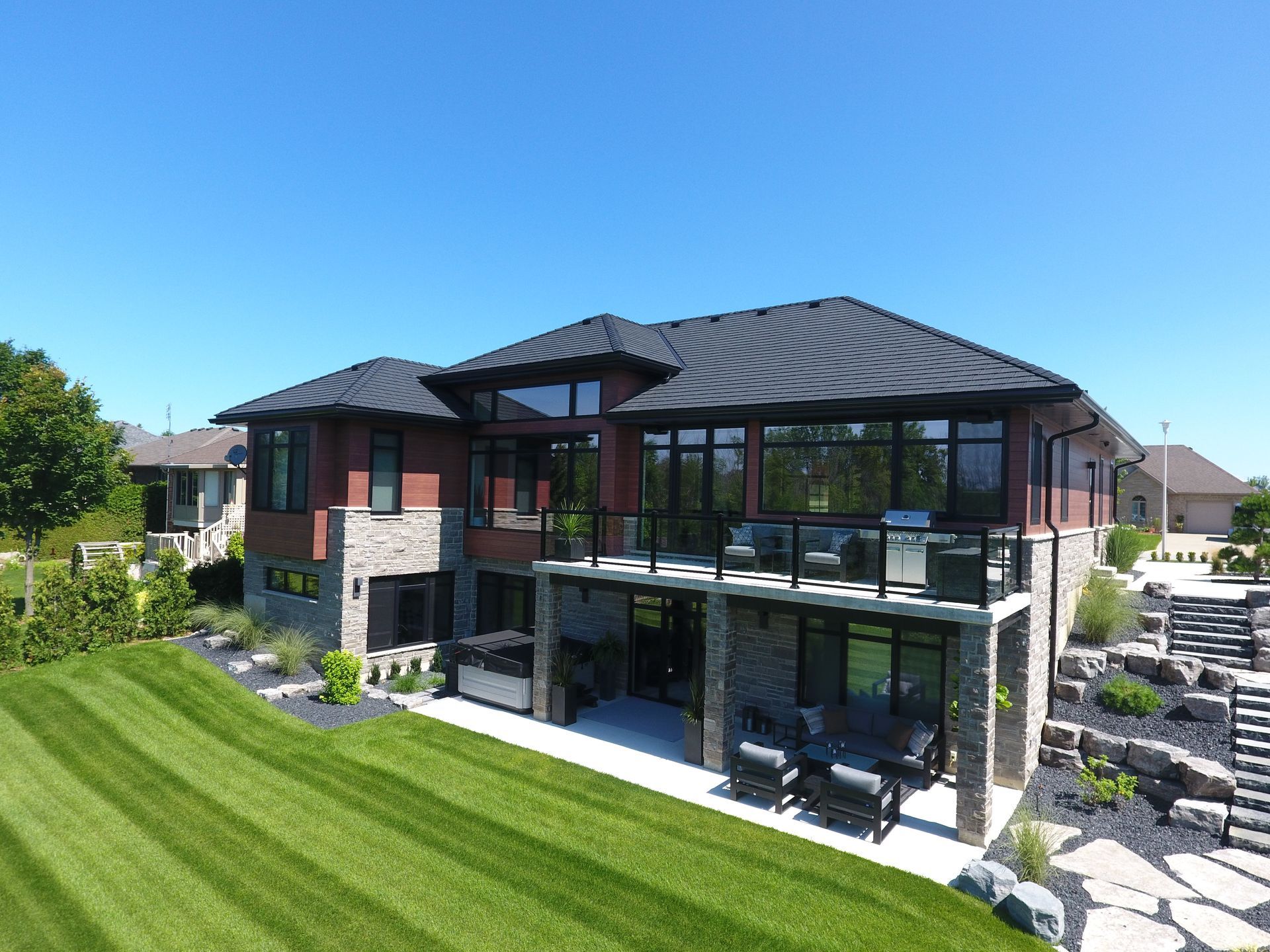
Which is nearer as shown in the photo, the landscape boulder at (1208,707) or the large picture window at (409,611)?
the landscape boulder at (1208,707)

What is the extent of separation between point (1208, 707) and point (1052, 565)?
3.16m

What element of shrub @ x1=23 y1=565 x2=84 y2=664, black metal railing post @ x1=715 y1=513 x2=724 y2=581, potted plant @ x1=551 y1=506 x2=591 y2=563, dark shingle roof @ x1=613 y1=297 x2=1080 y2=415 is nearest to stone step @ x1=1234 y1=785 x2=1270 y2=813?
dark shingle roof @ x1=613 y1=297 x2=1080 y2=415

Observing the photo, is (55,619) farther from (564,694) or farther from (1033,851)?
(1033,851)

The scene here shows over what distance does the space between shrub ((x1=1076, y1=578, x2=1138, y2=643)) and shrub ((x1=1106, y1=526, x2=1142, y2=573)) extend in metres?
5.77

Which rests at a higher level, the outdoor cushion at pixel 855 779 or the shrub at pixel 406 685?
the outdoor cushion at pixel 855 779

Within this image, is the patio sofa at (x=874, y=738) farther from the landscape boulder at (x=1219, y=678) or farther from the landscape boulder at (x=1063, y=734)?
the landscape boulder at (x=1219, y=678)

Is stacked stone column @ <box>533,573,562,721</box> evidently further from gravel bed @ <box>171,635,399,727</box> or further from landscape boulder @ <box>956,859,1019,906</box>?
landscape boulder @ <box>956,859,1019,906</box>

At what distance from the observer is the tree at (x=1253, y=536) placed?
17531mm

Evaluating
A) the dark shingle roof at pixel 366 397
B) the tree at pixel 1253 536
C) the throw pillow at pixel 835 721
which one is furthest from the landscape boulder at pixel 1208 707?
the dark shingle roof at pixel 366 397

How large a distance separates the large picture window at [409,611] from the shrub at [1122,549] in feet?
65.0

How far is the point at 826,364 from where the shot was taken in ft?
41.2

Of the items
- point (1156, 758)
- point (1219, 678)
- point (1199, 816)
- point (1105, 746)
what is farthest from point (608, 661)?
point (1219, 678)

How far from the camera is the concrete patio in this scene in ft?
26.0

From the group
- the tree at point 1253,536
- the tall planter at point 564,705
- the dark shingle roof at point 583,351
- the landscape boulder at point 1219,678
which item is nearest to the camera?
the landscape boulder at point 1219,678
